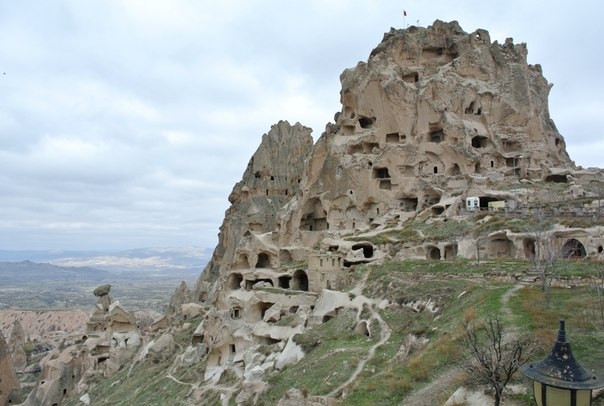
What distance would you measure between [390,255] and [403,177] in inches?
601

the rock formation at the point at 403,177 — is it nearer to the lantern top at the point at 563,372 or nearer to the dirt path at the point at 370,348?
the dirt path at the point at 370,348

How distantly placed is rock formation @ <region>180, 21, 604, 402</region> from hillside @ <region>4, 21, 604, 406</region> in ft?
0.61

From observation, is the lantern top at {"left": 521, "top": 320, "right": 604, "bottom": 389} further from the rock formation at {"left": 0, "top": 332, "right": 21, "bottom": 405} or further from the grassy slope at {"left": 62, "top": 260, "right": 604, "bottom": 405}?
the rock formation at {"left": 0, "top": 332, "right": 21, "bottom": 405}

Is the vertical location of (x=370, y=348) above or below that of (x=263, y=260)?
below

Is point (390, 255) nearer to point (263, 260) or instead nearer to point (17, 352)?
point (263, 260)

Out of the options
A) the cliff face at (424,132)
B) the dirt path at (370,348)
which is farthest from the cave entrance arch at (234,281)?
the dirt path at (370,348)

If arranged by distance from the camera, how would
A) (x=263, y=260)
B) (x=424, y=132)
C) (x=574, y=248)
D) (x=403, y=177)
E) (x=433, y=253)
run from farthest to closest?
1. (x=424, y=132)
2. (x=403, y=177)
3. (x=263, y=260)
4. (x=433, y=253)
5. (x=574, y=248)

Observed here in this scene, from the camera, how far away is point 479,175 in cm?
5138

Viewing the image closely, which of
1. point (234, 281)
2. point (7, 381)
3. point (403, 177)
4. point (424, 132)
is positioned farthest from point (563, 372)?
point (424, 132)

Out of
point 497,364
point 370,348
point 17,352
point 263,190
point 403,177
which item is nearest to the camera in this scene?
point 497,364

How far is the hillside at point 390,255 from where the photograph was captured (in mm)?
20188

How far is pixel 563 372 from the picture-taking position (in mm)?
5453

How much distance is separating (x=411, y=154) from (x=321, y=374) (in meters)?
37.1

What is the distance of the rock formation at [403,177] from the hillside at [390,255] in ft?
0.61
